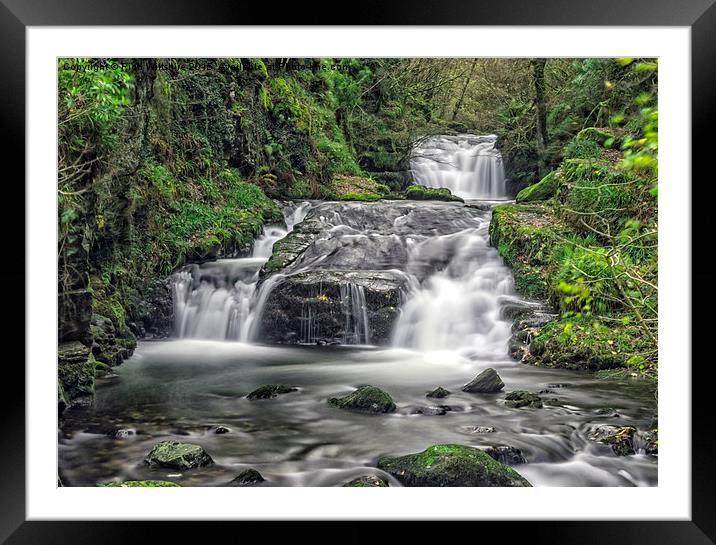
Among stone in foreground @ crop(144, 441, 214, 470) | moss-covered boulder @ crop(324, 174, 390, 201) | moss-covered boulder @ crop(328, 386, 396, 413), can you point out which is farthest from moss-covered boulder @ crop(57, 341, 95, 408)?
moss-covered boulder @ crop(324, 174, 390, 201)

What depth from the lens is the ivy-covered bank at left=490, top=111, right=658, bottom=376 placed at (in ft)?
23.7

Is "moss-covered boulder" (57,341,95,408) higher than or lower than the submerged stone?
higher

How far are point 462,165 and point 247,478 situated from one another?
46.3 feet

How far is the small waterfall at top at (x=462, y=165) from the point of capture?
660 inches

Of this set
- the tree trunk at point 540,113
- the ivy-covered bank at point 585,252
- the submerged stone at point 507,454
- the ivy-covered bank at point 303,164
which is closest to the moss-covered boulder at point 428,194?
the ivy-covered bank at point 303,164

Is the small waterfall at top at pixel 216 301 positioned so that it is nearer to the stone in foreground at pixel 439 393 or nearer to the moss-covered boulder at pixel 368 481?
the stone in foreground at pixel 439 393

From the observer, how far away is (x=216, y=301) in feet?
32.2

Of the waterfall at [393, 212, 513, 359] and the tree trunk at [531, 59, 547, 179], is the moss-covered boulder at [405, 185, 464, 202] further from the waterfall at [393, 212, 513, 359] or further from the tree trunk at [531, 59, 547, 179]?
the waterfall at [393, 212, 513, 359]

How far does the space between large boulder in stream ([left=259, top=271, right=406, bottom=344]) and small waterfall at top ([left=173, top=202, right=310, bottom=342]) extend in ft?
1.28

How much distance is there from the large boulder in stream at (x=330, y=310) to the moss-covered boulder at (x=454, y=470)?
14.9 feet

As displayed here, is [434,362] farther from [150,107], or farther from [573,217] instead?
[150,107]

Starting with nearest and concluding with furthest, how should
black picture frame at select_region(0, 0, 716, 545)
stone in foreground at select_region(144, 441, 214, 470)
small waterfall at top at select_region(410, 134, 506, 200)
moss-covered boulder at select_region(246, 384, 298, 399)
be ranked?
black picture frame at select_region(0, 0, 716, 545), stone in foreground at select_region(144, 441, 214, 470), moss-covered boulder at select_region(246, 384, 298, 399), small waterfall at top at select_region(410, 134, 506, 200)

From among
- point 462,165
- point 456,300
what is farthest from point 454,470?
point 462,165
